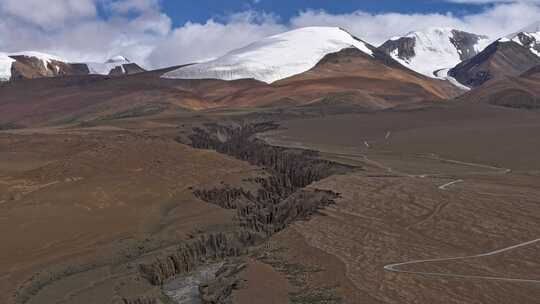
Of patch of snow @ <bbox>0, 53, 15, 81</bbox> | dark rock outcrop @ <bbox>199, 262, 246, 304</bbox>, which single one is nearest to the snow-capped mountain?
patch of snow @ <bbox>0, 53, 15, 81</bbox>

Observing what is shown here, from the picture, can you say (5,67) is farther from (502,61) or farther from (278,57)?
(502,61)

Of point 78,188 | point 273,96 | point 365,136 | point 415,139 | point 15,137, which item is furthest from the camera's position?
point 273,96

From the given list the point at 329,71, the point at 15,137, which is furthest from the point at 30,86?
the point at 15,137

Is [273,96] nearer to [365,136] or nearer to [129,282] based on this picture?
[365,136]

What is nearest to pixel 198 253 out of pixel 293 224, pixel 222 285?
pixel 293 224

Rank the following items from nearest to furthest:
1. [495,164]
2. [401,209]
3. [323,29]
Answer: [401,209], [495,164], [323,29]

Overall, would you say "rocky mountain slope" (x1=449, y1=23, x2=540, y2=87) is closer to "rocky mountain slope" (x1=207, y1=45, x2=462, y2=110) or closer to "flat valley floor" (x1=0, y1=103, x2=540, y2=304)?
"rocky mountain slope" (x1=207, y1=45, x2=462, y2=110)

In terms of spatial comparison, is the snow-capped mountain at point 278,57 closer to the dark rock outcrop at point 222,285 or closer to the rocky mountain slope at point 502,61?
the rocky mountain slope at point 502,61
